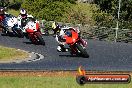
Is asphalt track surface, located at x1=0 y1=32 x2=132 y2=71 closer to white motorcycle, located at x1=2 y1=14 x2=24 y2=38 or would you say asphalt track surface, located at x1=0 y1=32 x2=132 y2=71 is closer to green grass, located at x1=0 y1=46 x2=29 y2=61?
green grass, located at x1=0 y1=46 x2=29 y2=61

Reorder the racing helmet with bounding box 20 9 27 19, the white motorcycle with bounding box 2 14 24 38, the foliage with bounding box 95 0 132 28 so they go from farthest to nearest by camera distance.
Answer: the foliage with bounding box 95 0 132 28 → the white motorcycle with bounding box 2 14 24 38 → the racing helmet with bounding box 20 9 27 19

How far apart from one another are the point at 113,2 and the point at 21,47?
20088 millimetres

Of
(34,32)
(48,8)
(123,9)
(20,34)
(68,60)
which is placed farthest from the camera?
(48,8)

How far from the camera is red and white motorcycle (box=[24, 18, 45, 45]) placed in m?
24.4

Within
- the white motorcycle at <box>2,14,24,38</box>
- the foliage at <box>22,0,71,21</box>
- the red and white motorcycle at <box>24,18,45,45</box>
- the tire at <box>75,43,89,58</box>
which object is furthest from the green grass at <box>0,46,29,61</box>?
the foliage at <box>22,0,71,21</box>

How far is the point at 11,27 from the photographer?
2809cm

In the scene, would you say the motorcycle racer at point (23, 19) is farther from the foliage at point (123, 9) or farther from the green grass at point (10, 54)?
the foliage at point (123, 9)

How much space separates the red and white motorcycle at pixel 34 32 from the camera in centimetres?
2444

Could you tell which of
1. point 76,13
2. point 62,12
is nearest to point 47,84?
point 76,13

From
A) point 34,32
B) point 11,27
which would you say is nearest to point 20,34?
point 11,27

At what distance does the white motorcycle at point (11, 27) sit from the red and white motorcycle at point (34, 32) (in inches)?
103

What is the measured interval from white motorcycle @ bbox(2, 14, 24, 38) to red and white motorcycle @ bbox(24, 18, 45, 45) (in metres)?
2.63

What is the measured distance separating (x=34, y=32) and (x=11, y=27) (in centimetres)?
404

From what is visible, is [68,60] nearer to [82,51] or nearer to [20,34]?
[82,51]
